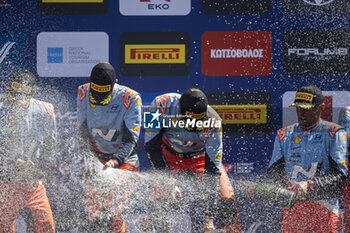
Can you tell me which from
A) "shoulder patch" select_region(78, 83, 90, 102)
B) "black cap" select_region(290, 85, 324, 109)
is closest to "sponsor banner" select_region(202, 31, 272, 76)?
"black cap" select_region(290, 85, 324, 109)

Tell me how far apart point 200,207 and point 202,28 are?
144cm

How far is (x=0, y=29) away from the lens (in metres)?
3.57

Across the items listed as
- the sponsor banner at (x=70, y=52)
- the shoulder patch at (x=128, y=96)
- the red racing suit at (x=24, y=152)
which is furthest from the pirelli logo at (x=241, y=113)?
the red racing suit at (x=24, y=152)

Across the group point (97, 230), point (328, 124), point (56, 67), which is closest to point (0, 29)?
point (56, 67)

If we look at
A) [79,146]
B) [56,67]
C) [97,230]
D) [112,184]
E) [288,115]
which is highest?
[56,67]

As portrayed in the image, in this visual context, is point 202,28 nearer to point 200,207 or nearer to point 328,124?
point 328,124

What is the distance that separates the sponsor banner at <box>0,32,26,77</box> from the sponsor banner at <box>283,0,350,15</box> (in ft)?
6.71

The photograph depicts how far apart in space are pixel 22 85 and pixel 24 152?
0.51 metres

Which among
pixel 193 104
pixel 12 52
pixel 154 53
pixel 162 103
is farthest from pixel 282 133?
pixel 12 52

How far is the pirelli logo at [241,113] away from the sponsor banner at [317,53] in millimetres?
383

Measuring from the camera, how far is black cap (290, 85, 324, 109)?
3.33m

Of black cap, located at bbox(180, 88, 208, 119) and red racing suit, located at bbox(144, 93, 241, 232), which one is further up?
black cap, located at bbox(180, 88, 208, 119)

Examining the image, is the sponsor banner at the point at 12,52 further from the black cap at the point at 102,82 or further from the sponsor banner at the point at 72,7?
the black cap at the point at 102,82

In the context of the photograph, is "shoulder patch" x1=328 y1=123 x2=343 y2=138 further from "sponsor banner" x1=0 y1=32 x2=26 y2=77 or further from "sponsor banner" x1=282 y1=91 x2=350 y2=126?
"sponsor banner" x1=0 y1=32 x2=26 y2=77
